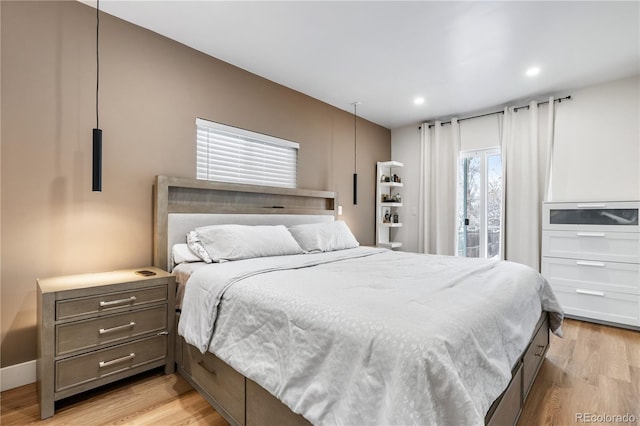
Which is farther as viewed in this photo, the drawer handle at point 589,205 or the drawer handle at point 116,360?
the drawer handle at point 589,205

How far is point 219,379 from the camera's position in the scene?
1.67 meters

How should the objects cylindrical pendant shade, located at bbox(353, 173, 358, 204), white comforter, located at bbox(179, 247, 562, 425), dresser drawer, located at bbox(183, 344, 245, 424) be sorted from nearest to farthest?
white comforter, located at bbox(179, 247, 562, 425)
dresser drawer, located at bbox(183, 344, 245, 424)
cylindrical pendant shade, located at bbox(353, 173, 358, 204)

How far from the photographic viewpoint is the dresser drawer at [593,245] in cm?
307

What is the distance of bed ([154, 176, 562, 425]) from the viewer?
976 millimetres

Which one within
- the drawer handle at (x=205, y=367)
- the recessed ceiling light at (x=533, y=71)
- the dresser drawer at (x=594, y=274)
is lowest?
the drawer handle at (x=205, y=367)

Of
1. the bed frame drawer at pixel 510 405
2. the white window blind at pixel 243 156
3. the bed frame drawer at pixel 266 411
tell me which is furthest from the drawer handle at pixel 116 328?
the bed frame drawer at pixel 510 405

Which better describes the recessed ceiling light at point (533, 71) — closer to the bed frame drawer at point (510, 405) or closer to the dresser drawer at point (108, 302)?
the bed frame drawer at point (510, 405)

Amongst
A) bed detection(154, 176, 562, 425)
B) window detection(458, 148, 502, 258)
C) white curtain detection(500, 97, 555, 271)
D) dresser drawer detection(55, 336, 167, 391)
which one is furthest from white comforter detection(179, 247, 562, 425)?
window detection(458, 148, 502, 258)

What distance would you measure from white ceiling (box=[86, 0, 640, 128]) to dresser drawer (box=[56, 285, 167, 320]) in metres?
2.05

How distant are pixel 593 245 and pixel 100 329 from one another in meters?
4.45

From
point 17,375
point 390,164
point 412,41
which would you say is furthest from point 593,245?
point 17,375

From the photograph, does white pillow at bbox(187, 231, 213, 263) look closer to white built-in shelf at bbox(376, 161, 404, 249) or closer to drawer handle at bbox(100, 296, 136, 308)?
drawer handle at bbox(100, 296, 136, 308)

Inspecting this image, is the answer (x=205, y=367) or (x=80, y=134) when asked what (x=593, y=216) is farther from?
(x=80, y=134)

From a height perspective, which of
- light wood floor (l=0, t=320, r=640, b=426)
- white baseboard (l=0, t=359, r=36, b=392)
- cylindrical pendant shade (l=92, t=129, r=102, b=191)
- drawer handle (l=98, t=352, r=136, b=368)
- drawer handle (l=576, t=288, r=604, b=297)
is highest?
cylindrical pendant shade (l=92, t=129, r=102, b=191)
